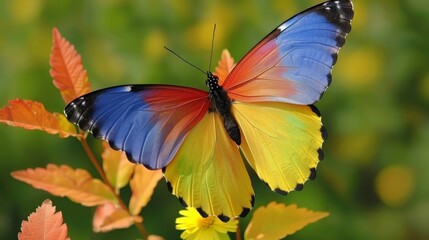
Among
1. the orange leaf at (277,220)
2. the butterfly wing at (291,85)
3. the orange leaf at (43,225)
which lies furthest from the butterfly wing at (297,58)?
the orange leaf at (43,225)

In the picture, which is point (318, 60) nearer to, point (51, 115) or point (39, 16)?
point (51, 115)

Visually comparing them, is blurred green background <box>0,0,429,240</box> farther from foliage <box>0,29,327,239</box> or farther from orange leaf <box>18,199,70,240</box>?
orange leaf <box>18,199,70,240</box>

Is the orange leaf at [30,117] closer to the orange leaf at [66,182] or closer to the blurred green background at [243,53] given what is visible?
the orange leaf at [66,182]

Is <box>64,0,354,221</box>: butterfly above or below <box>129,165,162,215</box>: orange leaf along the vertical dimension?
above

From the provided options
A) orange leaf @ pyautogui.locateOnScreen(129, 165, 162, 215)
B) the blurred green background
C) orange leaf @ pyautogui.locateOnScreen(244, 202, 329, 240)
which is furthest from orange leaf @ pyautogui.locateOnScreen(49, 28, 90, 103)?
the blurred green background

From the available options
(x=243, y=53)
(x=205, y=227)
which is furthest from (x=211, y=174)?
(x=243, y=53)

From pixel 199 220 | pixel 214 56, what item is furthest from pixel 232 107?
pixel 214 56

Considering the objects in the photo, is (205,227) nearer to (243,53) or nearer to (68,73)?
(68,73)
